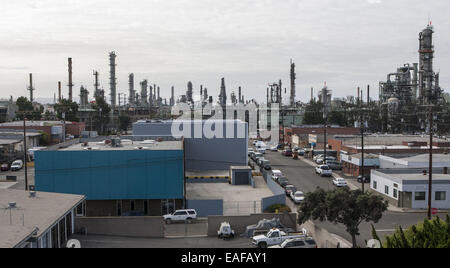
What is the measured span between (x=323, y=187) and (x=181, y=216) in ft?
38.6

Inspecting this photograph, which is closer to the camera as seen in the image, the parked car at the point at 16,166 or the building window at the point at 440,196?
the building window at the point at 440,196

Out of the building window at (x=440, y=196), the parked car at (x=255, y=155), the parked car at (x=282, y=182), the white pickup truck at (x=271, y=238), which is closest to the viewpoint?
the white pickup truck at (x=271, y=238)

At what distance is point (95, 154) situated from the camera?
66.0ft

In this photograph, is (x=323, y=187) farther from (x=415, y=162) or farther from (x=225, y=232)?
(x=225, y=232)

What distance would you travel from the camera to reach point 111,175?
2014 cm

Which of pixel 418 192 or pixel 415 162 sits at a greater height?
pixel 415 162

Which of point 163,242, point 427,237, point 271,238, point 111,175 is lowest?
point 163,242

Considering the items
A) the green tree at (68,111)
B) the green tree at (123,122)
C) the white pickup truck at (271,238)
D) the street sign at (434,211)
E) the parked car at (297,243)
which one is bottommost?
the street sign at (434,211)

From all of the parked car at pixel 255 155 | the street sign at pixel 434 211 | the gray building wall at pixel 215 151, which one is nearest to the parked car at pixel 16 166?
the gray building wall at pixel 215 151

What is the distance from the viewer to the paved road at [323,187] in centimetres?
1758

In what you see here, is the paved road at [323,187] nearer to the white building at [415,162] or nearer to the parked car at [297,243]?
the parked car at [297,243]

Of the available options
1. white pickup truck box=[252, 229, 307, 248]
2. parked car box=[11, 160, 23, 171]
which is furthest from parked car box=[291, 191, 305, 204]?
parked car box=[11, 160, 23, 171]

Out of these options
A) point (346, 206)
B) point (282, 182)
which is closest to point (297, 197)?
point (282, 182)
